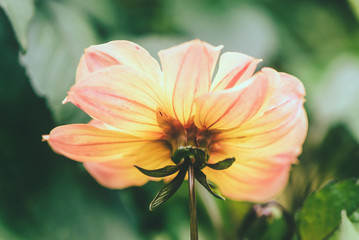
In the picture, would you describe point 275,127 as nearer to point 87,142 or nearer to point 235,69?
point 235,69

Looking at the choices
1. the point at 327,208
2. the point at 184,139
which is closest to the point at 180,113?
the point at 184,139

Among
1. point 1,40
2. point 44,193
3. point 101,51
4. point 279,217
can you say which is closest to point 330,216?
point 279,217

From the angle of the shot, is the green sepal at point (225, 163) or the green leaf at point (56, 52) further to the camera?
the green leaf at point (56, 52)

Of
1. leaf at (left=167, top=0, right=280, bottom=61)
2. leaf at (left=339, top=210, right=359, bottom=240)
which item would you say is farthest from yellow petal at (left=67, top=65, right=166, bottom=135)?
leaf at (left=167, top=0, right=280, bottom=61)

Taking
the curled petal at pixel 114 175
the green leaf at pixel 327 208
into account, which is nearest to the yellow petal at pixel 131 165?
the curled petal at pixel 114 175

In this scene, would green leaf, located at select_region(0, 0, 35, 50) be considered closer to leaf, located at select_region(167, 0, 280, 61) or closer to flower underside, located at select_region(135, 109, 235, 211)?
flower underside, located at select_region(135, 109, 235, 211)

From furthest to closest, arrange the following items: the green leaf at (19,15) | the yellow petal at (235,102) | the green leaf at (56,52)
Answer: the green leaf at (56,52)
the green leaf at (19,15)
the yellow petal at (235,102)

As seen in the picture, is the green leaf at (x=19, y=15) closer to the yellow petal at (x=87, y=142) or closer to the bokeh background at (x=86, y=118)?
the bokeh background at (x=86, y=118)
